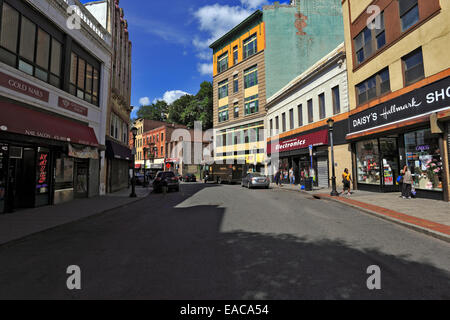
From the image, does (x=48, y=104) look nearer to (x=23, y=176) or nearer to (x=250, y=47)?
(x=23, y=176)

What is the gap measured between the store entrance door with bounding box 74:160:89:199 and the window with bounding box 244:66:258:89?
26.0 metres

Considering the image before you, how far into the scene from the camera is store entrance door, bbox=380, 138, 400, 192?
14820 millimetres

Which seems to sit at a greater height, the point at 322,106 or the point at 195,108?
the point at 195,108

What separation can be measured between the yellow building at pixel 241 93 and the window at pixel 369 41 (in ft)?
53.0

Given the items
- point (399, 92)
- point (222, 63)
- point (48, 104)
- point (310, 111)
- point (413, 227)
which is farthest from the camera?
point (222, 63)

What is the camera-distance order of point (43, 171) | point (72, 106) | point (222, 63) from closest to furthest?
point (43, 171)
point (72, 106)
point (222, 63)

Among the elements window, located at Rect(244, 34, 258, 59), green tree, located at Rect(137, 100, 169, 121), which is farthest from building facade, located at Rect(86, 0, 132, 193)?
green tree, located at Rect(137, 100, 169, 121)

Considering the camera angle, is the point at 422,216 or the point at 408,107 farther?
the point at 408,107

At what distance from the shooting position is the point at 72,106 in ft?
43.6

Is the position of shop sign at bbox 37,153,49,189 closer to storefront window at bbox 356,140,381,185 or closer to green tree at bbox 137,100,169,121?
storefront window at bbox 356,140,381,185

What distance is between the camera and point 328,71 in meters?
20.8

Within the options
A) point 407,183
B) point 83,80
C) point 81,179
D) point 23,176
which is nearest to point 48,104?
point 23,176

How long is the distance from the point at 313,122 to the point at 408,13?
34.6 ft
